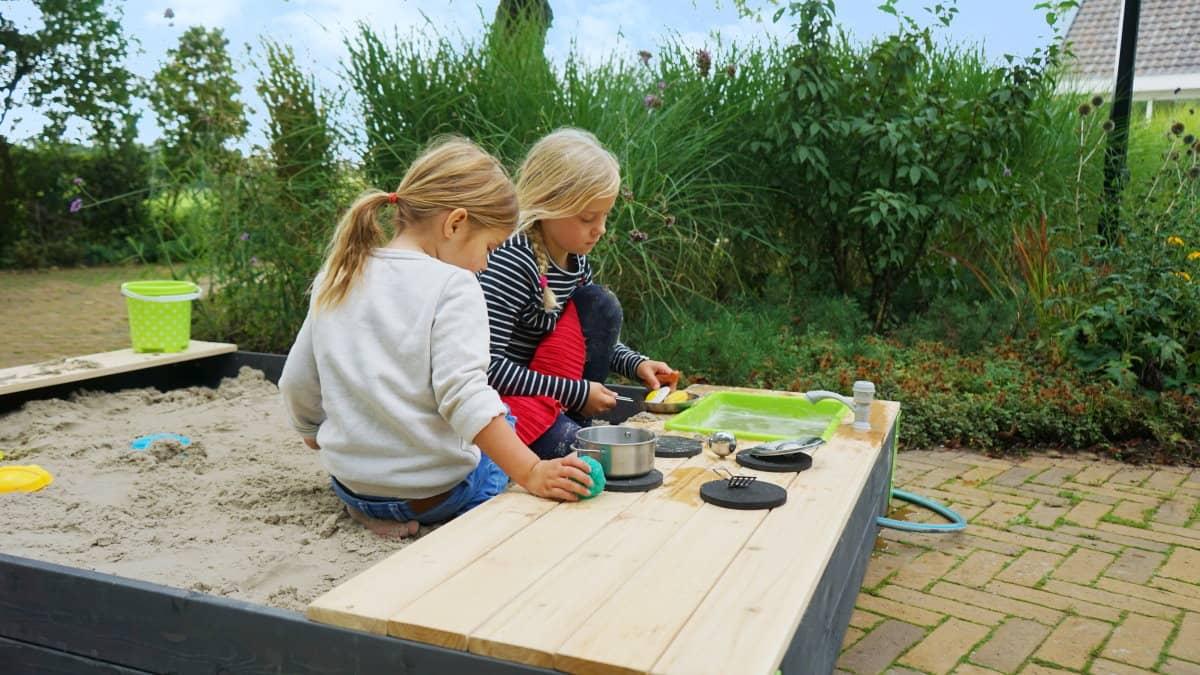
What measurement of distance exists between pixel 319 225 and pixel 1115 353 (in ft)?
13.3

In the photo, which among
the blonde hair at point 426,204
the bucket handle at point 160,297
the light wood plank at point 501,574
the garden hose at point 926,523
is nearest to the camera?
the light wood plank at point 501,574

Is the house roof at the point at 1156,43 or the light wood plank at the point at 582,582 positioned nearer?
the light wood plank at the point at 582,582

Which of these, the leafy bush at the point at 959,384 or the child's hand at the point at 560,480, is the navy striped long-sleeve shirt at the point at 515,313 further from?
the leafy bush at the point at 959,384

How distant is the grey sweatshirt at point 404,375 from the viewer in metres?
2.06

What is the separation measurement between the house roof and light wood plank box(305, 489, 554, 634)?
18.4m

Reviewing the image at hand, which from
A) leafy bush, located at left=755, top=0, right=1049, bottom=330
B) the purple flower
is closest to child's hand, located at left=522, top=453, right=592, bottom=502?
leafy bush, located at left=755, top=0, right=1049, bottom=330

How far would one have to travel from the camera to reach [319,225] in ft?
18.0

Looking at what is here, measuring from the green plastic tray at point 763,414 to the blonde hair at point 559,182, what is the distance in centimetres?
64

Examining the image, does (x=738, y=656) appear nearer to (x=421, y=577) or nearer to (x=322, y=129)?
(x=421, y=577)

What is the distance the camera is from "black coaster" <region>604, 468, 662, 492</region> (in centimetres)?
223

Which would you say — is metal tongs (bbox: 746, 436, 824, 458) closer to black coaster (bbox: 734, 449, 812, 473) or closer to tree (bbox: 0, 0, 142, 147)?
black coaster (bbox: 734, 449, 812, 473)

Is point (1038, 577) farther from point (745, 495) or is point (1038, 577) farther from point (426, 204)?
point (426, 204)

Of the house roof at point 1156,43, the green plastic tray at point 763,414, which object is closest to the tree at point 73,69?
the green plastic tray at point 763,414

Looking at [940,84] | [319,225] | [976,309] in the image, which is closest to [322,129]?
[319,225]
